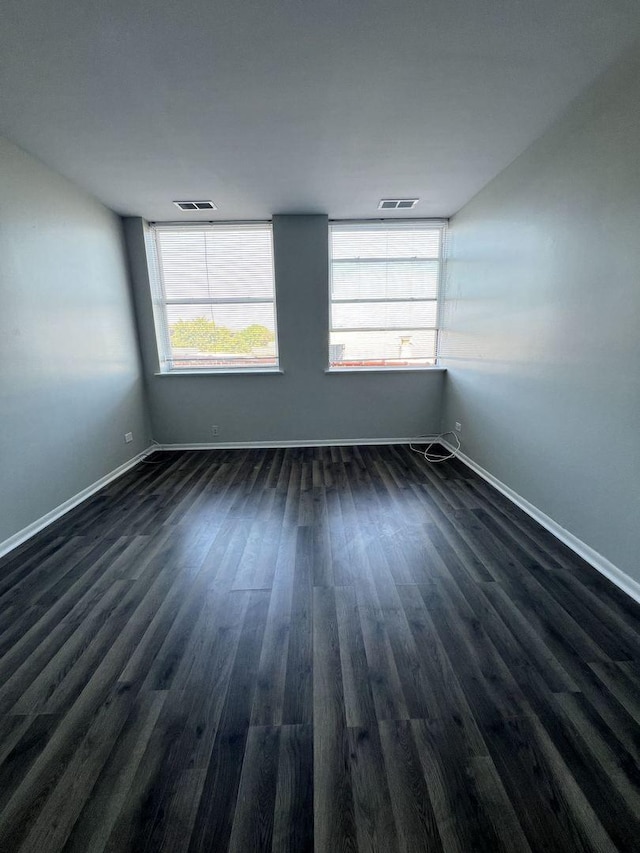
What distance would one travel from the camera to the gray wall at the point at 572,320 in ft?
5.82

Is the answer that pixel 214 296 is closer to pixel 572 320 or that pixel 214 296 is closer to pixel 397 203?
pixel 397 203

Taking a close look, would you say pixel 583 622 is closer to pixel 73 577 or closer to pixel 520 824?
pixel 520 824

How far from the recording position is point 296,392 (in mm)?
4141

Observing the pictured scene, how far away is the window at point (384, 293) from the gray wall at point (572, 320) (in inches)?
33.7

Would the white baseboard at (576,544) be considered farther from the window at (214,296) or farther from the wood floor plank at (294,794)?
the window at (214,296)

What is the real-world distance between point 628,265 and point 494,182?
5.83 feet

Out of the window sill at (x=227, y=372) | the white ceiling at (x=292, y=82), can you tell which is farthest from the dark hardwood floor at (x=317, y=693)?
the white ceiling at (x=292, y=82)

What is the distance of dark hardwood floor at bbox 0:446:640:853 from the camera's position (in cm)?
96

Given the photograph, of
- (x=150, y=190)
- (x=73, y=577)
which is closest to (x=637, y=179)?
(x=150, y=190)

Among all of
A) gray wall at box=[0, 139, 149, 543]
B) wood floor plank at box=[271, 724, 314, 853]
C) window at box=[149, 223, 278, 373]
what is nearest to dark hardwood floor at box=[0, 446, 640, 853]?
wood floor plank at box=[271, 724, 314, 853]

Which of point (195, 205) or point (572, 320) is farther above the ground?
point (195, 205)

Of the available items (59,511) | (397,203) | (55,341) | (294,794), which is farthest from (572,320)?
(59,511)

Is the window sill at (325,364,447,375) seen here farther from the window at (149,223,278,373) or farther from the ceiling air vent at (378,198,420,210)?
the ceiling air vent at (378,198,420,210)

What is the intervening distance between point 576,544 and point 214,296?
4.19 m
